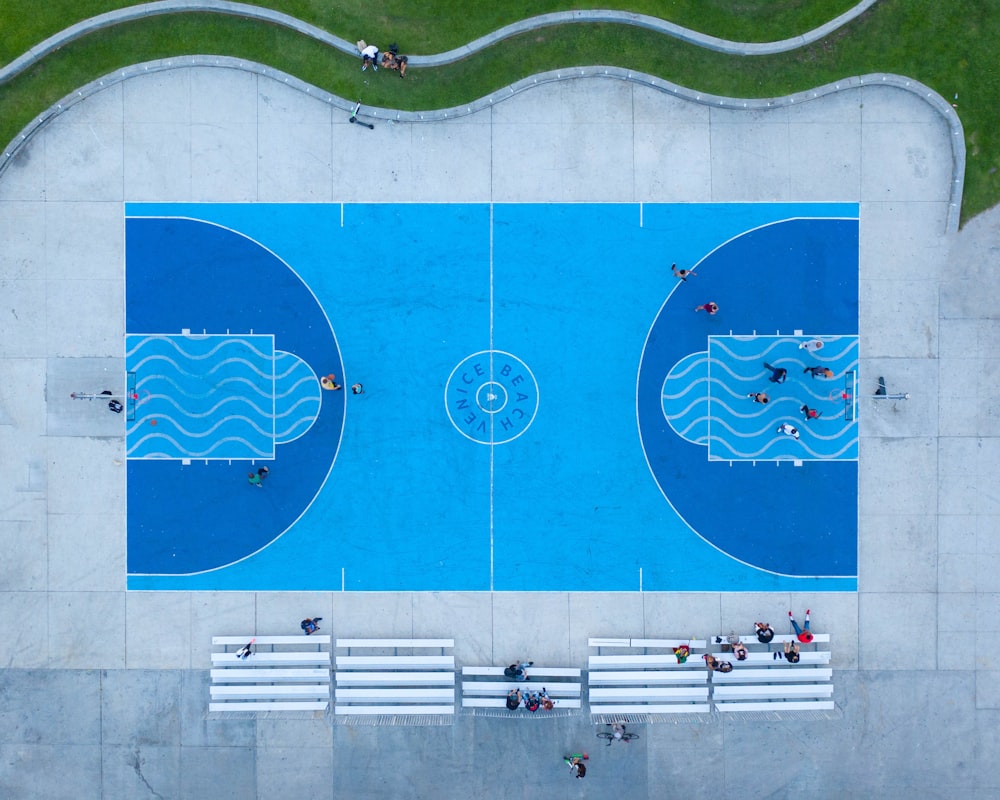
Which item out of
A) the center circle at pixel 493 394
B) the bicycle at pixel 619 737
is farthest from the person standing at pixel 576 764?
the center circle at pixel 493 394

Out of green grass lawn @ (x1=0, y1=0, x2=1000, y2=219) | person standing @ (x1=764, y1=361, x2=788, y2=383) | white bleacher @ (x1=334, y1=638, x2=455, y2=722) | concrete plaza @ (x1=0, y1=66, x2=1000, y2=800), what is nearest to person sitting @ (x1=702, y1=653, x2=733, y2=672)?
concrete plaza @ (x1=0, y1=66, x2=1000, y2=800)

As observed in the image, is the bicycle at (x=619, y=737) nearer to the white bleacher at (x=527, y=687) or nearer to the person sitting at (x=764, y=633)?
the white bleacher at (x=527, y=687)

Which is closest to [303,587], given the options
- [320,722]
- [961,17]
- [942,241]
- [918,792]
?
[320,722]

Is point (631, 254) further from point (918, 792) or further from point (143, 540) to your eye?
point (918, 792)

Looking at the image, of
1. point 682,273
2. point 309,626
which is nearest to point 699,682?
point 309,626

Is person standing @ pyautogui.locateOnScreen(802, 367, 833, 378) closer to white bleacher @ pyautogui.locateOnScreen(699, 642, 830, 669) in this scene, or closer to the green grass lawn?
the green grass lawn

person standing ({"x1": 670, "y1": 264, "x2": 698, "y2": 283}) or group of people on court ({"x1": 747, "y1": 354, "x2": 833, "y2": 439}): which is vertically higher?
person standing ({"x1": 670, "y1": 264, "x2": 698, "y2": 283})

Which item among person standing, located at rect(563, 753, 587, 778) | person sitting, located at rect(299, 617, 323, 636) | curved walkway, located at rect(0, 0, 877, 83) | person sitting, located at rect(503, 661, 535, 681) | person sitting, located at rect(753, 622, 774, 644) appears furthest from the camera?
curved walkway, located at rect(0, 0, 877, 83)
